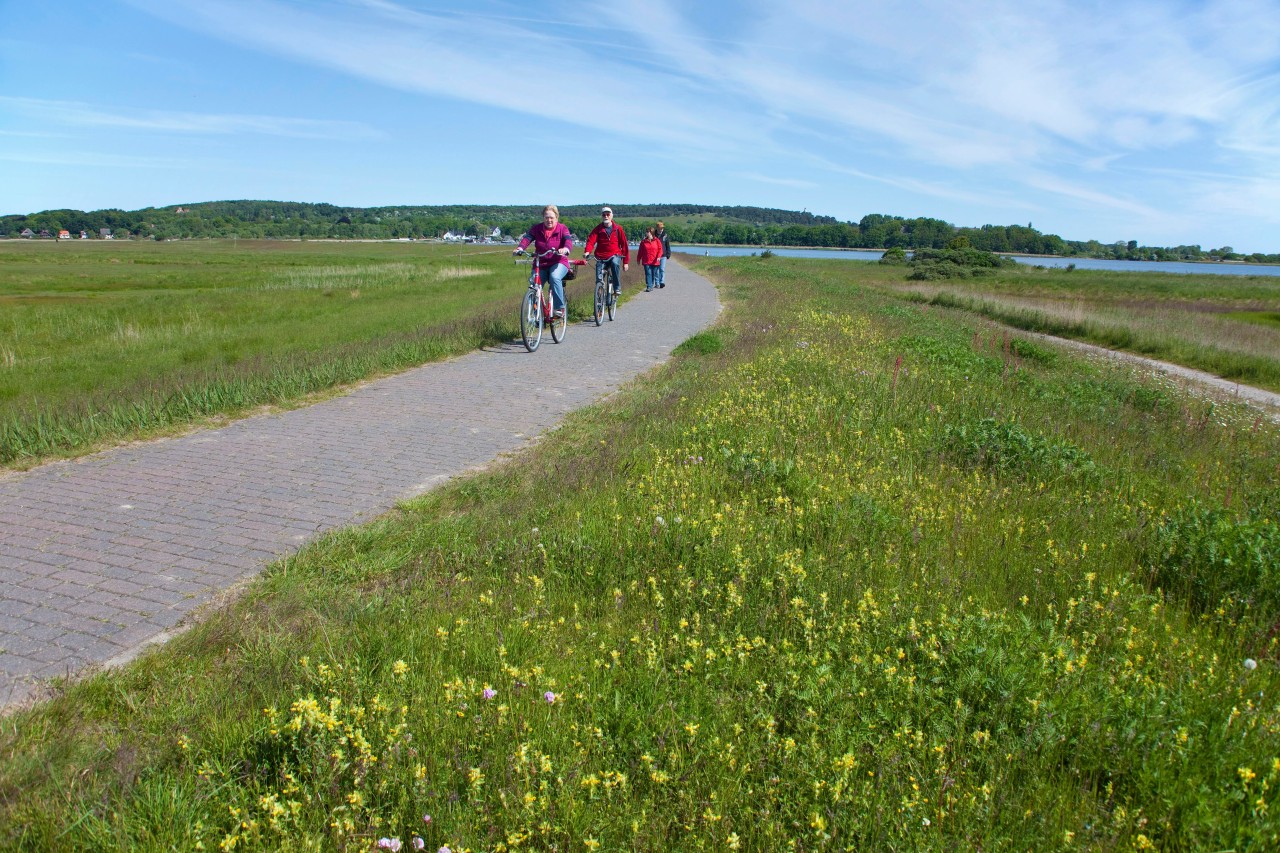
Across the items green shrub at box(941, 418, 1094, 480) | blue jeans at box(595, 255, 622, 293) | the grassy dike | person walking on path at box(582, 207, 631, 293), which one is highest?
person walking on path at box(582, 207, 631, 293)

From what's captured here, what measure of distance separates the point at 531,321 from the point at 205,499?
316 inches

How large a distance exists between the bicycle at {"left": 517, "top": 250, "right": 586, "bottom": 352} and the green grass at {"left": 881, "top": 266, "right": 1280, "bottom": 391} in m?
18.9

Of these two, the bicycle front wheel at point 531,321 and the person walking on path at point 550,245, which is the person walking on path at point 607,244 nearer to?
the person walking on path at point 550,245

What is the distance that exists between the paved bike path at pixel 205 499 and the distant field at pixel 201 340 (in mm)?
657

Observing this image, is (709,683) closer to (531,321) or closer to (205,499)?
(205,499)

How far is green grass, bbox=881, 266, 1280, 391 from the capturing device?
24.9 metres

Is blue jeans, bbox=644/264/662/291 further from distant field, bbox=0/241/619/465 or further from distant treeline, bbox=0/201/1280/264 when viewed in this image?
distant treeline, bbox=0/201/1280/264

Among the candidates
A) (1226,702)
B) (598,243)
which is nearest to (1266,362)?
(598,243)

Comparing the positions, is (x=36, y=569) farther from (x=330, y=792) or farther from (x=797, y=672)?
(x=797, y=672)

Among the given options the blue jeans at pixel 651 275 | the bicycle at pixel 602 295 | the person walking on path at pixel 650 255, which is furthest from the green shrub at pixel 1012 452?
the blue jeans at pixel 651 275

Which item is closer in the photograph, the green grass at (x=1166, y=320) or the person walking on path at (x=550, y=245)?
the person walking on path at (x=550, y=245)

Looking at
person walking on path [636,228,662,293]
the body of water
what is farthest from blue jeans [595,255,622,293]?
the body of water

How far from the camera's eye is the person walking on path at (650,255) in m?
25.7

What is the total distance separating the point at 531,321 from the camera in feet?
43.2
